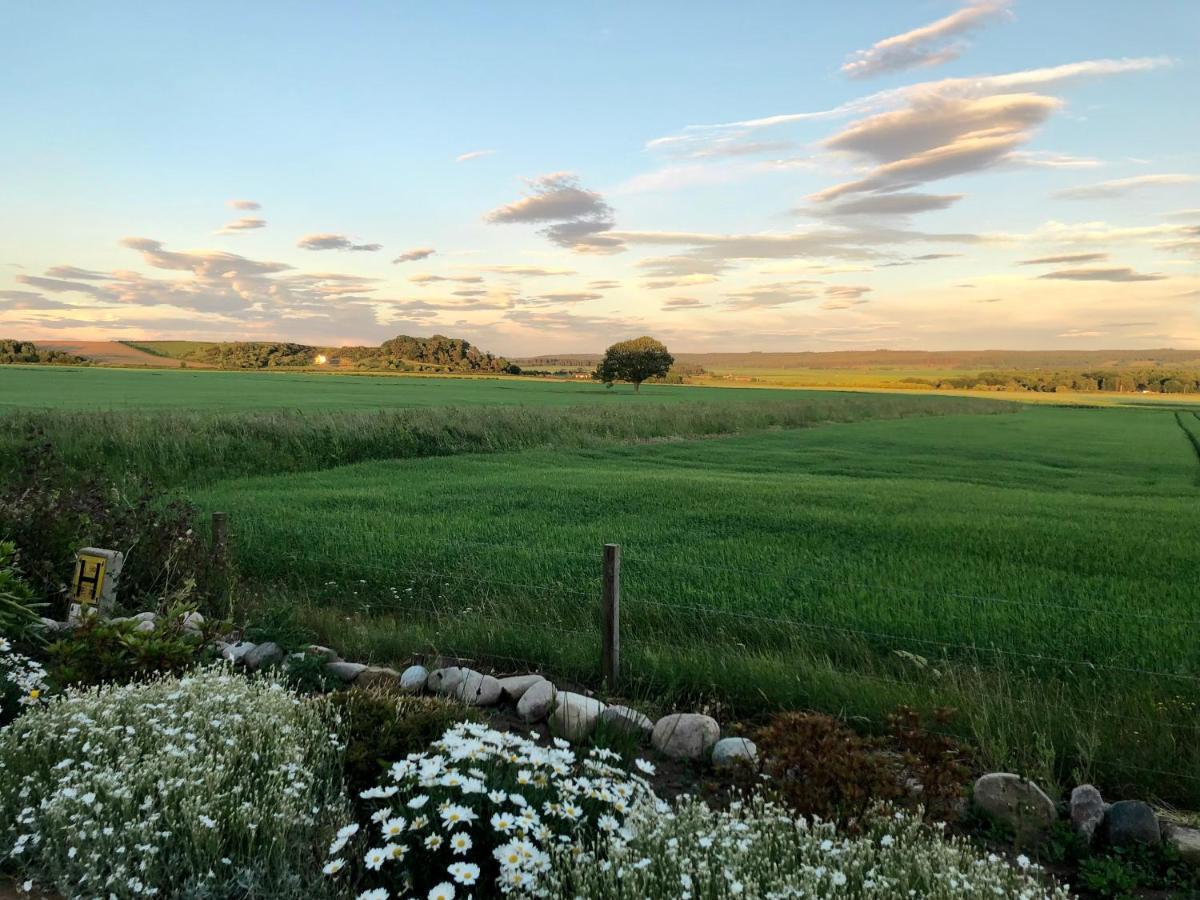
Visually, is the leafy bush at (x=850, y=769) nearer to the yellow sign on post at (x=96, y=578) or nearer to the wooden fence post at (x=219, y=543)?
the yellow sign on post at (x=96, y=578)

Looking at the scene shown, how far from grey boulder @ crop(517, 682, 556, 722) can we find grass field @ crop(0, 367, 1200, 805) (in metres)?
1.01

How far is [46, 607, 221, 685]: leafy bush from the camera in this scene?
6.23 metres

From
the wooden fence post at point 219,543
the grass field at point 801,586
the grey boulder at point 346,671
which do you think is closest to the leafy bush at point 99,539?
the wooden fence post at point 219,543

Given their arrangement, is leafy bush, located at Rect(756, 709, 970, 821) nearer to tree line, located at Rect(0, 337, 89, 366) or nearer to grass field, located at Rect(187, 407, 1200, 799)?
grass field, located at Rect(187, 407, 1200, 799)

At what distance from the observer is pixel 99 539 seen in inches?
375

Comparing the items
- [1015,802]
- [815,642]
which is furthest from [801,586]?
[1015,802]

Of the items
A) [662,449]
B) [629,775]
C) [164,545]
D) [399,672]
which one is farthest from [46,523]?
[662,449]

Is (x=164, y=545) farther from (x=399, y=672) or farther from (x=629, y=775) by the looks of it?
(x=629, y=775)

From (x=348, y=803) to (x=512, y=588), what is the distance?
5584 mm

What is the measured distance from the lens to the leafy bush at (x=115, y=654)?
245 inches

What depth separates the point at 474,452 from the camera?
30.3 metres

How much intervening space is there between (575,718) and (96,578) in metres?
5.56

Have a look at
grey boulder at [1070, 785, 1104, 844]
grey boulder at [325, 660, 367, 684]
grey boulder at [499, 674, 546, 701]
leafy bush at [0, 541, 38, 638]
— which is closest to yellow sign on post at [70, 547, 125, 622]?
leafy bush at [0, 541, 38, 638]

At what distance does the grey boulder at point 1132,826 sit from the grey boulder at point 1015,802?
30 centimetres
